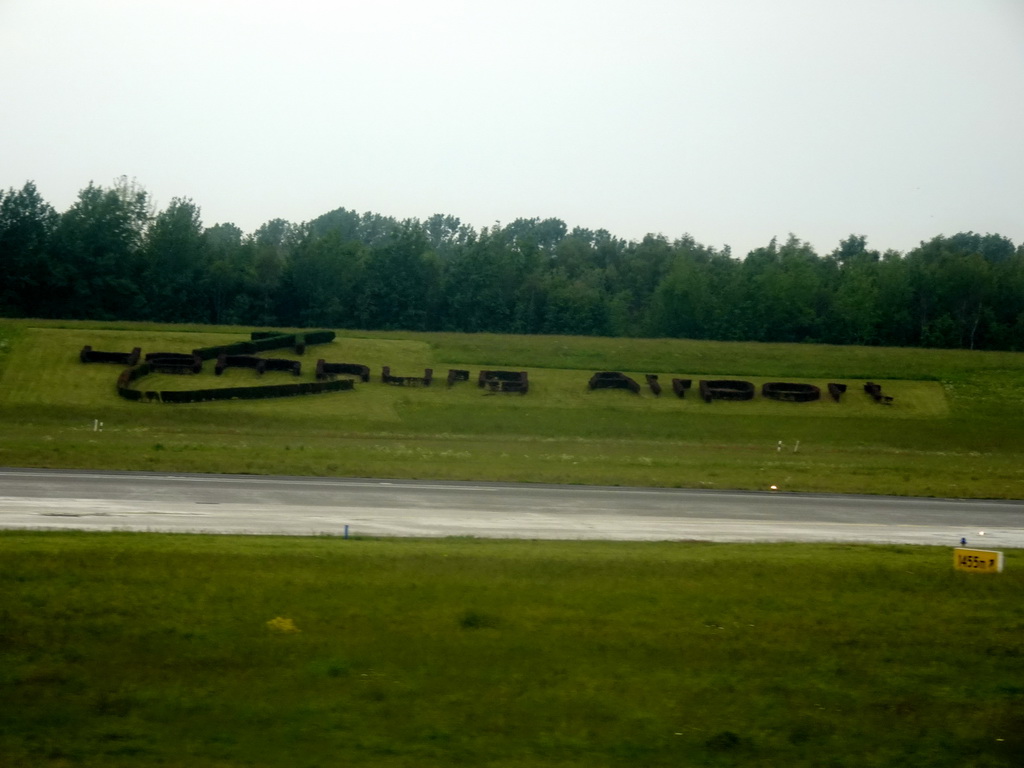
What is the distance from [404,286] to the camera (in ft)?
312

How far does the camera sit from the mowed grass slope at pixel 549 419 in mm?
31359

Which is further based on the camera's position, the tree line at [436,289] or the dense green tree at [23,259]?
the tree line at [436,289]

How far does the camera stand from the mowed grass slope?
103 ft

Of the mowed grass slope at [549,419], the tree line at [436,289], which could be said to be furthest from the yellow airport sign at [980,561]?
the tree line at [436,289]

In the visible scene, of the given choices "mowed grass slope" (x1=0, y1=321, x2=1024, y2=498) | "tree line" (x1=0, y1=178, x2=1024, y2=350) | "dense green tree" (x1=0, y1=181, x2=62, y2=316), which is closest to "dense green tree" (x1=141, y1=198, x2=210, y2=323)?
"tree line" (x1=0, y1=178, x2=1024, y2=350)

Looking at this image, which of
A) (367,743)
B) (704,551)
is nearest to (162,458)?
(704,551)

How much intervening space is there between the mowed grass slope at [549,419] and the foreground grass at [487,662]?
15.5 m

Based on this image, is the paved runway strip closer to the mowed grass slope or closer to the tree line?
the mowed grass slope

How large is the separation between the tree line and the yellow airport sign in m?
73.2

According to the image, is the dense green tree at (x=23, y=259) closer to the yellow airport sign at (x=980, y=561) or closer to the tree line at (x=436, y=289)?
the tree line at (x=436, y=289)

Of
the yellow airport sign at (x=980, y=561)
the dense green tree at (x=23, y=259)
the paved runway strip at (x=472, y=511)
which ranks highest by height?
the dense green tree at (x=23, y=259)

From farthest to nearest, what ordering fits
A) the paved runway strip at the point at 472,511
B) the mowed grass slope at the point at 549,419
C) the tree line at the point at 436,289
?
the tree line at the point at 436,289 → the mowed grass slope at the point at 549,419 → the paved runway strip at the point at 472,511

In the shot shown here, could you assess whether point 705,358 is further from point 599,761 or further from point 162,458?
point 599,761

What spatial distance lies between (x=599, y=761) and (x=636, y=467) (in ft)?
81.8
